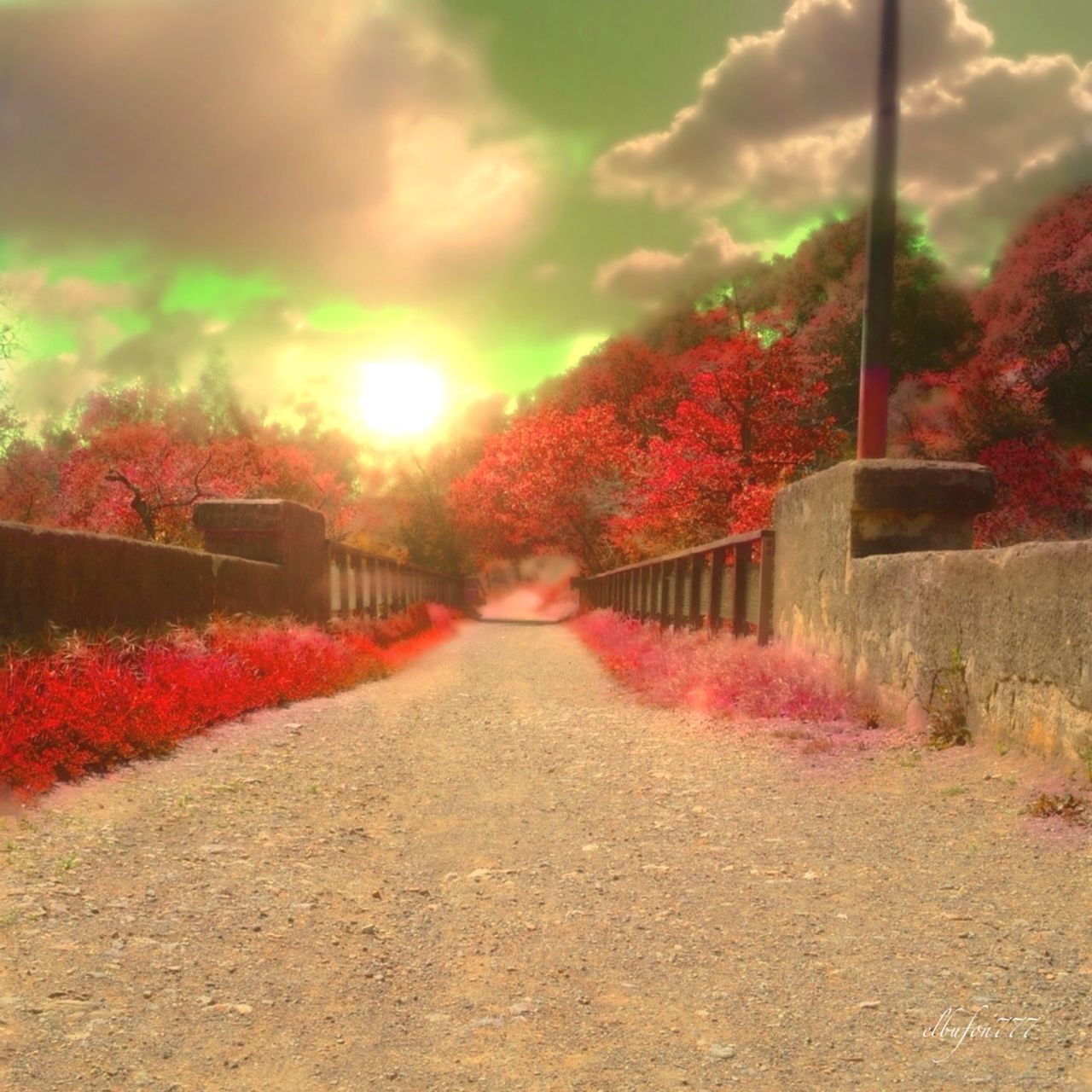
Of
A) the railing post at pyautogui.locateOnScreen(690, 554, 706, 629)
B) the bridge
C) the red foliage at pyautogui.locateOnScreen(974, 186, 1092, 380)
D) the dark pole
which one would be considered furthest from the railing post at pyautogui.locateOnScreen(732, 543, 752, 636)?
the red foliage at pyautogui.locateOnScreen(974, 186, 1092, 380)

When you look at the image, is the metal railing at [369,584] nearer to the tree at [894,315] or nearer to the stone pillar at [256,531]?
the stone pillar at [256,531]

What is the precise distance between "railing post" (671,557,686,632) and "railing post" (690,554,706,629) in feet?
2.49

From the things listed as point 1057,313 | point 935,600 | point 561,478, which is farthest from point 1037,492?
point 935,600

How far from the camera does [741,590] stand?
10062 mm

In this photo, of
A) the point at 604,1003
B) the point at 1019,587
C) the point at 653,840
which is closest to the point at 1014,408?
the point at 1019,587

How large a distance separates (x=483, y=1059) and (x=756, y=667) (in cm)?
546

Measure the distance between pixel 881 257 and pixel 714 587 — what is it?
4.03 meters

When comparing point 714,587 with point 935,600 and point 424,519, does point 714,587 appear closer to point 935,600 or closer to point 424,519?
point 935,600

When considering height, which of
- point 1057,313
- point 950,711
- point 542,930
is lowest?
point 542,930

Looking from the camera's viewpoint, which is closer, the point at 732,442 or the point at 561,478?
the point at 732,442

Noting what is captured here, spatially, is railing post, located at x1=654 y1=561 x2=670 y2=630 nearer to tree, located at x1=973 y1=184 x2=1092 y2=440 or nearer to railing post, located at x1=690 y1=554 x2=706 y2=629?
railing post, located at x1=690 y1=554 x2=706 y2=629

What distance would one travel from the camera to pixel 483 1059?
238 cm

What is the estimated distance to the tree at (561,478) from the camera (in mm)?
29969

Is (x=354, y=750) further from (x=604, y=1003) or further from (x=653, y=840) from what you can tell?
(x=604, y=1003)
